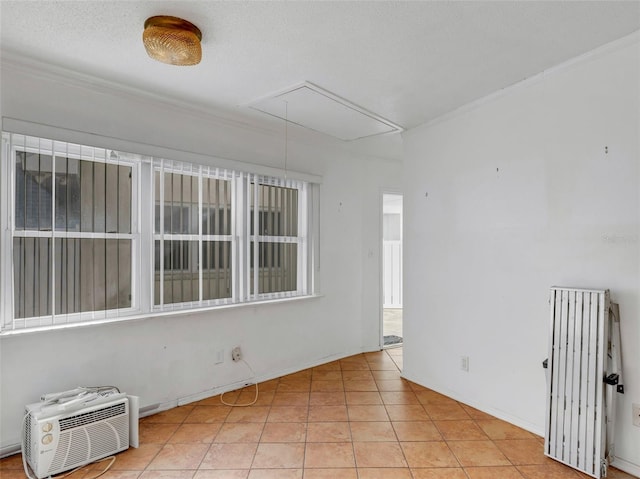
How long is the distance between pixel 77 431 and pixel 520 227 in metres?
3.07

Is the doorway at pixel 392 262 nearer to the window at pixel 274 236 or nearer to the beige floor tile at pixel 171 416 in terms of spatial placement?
the window at pixel 274 236

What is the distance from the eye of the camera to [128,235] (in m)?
2.69

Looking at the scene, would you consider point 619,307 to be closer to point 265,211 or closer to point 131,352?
point 265,211

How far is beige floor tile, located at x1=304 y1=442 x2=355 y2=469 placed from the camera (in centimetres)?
211

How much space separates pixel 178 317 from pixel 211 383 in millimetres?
667

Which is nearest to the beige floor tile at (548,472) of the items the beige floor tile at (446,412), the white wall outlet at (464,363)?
the beige floor tile at (446,412)

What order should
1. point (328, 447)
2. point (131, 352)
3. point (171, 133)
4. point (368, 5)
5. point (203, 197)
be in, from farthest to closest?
point (203, 197), point (171, 133), point (131, 352), point (328, 447), point (368, 5)

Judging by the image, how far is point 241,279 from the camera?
3.31m

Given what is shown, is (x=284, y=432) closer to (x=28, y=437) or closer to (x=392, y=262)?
(x=28, y=437)

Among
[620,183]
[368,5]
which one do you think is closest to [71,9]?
[368,5]

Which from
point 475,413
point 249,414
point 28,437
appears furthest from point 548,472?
point 28,437

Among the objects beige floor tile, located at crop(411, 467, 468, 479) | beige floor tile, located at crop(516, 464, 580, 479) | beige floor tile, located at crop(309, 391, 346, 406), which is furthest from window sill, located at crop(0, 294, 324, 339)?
beige floor tile, located at crop(516, 464, 580, 479)

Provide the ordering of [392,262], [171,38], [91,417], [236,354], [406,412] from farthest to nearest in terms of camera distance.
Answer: [392,262] < [236,354] < [406,412] < [91,417] < [171,38]

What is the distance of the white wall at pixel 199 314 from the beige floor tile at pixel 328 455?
1.21m
